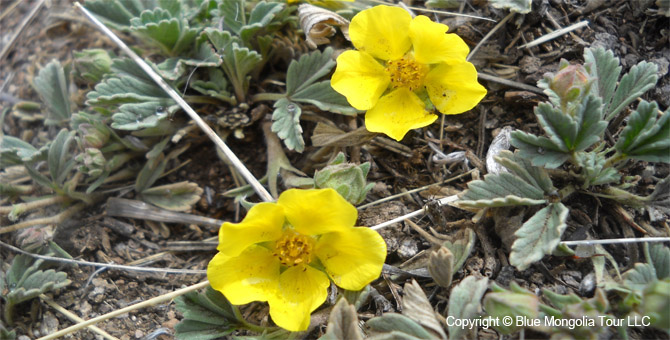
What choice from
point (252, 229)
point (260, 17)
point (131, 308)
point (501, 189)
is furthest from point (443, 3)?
point (131, 308)

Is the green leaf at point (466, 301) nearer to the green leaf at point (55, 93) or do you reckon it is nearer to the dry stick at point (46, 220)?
the dry stick at point (46, 220)

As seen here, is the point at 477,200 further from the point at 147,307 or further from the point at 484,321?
the point at 147,307

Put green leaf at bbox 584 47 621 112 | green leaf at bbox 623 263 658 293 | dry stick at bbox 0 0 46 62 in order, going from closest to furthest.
Answer: green leaf at bbox 623 263 658 293 < green leaf at bbox 584 47 621 112 < dry stick at bbox 0 0 46 62

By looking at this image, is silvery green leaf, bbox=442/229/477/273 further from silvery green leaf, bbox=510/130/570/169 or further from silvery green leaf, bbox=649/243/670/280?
silvery green leaf, bbox=649/243/670/280

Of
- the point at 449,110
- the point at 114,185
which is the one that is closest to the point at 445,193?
the point at 449,110

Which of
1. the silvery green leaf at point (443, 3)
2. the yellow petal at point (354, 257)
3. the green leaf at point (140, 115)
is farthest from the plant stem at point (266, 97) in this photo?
the yellow petal at point (354, 257)

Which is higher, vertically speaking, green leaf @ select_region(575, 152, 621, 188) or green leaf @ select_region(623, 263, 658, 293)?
green leaf @ select_region(575, 152, 621, 188)

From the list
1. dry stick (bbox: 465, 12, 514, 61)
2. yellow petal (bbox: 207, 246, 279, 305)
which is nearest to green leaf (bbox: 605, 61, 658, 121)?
dry stick (bbox: 465, 12, 514, 61)
